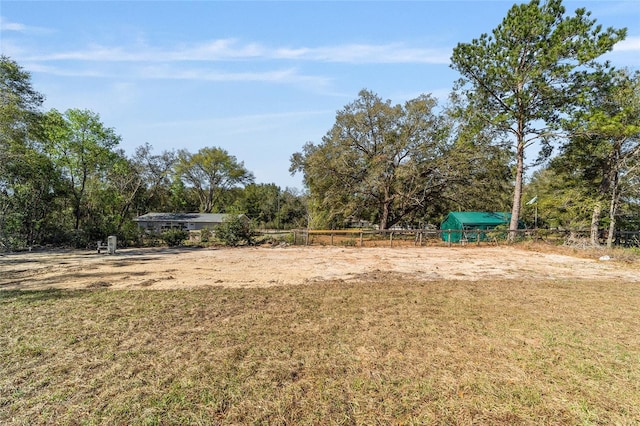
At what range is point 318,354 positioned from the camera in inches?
137

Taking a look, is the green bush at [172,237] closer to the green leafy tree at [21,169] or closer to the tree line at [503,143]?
the green leafy tree at [21,169]

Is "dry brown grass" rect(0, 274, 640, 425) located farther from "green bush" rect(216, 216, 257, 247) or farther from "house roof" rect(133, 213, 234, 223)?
"house roof" rect(133, 213, 234, 223)

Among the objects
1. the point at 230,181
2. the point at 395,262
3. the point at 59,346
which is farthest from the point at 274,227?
the point at 59,346

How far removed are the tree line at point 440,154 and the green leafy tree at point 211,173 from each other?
17867mm

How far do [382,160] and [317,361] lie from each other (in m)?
20.9

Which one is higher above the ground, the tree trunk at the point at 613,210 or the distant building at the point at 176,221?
the tree trunk at the point at 613,210

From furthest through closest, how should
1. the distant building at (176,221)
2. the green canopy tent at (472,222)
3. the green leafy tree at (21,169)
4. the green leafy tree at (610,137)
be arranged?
1. the distant building at (176,221)
2. the green canopy tent at (472,222)
3. the green leafy tree at (610,137)
4. the green leafy tree at (21,169)

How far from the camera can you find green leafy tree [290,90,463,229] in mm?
22703

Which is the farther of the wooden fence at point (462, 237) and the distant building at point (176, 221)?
the distant building at point (176, 221)

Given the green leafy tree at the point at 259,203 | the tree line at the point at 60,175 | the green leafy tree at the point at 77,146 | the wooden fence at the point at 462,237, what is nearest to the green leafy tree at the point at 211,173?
the green leafy tree at the point at 259,203

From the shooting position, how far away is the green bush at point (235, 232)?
18750 millimetres

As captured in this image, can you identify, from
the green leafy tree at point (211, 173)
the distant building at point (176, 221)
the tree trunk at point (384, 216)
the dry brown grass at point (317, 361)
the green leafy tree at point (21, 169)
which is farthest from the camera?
the green leafy tree at point (211, 173)

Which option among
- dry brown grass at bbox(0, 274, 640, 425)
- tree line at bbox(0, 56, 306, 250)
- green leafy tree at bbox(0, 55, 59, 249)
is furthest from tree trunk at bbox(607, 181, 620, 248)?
green leafy tree at bbox(0, 55, 59, 249)

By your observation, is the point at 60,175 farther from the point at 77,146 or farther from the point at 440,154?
the point at 440,154
